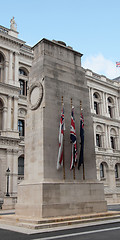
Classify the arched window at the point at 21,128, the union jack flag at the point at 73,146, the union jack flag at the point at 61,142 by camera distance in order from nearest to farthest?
1. the union jack flag at the point at 61,142
2. the union jack flag at the point at 73,146
3. the arched window at the point at 21,128

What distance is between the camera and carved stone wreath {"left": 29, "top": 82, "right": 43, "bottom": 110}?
13.4m

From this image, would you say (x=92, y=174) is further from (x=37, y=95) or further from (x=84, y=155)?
(x=37, y=95)

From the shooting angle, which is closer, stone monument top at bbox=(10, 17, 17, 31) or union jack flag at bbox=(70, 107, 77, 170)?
union jack flag at bbox=(70, 107, 77, 170)

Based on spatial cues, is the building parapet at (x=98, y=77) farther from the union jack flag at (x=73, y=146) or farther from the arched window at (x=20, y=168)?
the union jack flag at (x=73, y=146)

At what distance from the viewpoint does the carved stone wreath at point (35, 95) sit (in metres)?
13.4

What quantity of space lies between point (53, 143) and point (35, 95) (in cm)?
310

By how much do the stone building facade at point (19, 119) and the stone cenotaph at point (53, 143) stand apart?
47.6 ft

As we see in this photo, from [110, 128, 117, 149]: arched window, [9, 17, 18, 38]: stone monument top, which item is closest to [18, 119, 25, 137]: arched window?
[9, 17, 18, 38]: stone monument top

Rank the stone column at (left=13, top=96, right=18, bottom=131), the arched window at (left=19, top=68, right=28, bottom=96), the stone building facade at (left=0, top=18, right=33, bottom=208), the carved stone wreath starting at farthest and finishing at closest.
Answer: the arched window at (left=19, top=68, right=28, bottom=96) → the stone column at (left=13, top=96, right=18, bottom=131) → the stone building facade at (left=0, top=18, right=33, bottom=208) → the carved stone wreath

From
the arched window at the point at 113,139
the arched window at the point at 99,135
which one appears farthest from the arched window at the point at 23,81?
the arched window at the point at 113,139

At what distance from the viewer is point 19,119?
117ft

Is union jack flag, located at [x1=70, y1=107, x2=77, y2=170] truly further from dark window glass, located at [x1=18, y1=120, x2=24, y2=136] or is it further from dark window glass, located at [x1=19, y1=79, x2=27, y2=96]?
dark window glass, located at [x1=19, y1=79, x2=27, y2=96]

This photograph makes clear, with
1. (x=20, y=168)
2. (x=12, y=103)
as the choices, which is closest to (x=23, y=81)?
(x=12, y=103)

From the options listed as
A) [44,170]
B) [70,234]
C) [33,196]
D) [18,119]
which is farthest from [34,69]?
[18,119]
